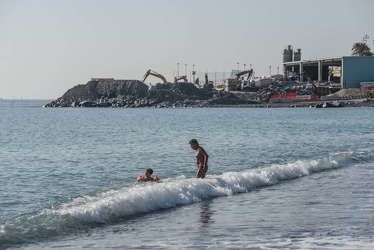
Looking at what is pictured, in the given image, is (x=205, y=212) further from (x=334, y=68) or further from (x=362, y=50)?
(x=362, y=50)

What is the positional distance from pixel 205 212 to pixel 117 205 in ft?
7.33

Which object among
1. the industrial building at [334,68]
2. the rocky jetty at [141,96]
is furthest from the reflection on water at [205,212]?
the rocky jetty at [141,96]

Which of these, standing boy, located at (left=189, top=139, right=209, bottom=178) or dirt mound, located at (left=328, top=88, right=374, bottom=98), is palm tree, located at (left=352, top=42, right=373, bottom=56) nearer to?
dirt mound, located at (left=328, top=88, right=374, bottom=98)

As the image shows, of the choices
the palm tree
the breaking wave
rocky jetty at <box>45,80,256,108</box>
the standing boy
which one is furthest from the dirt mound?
the standing boy

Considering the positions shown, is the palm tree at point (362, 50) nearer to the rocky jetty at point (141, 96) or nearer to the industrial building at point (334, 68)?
the industrial building at point (334, 68)

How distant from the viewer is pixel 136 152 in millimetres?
35938

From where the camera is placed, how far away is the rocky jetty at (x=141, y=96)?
468 ft

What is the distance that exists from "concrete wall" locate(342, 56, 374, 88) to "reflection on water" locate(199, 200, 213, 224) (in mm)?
106210

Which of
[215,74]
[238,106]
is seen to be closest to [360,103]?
[238,106]

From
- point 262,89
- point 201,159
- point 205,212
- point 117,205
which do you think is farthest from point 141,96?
point 205,212

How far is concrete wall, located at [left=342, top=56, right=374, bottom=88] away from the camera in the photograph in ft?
394

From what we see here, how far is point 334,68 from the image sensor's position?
141 metres


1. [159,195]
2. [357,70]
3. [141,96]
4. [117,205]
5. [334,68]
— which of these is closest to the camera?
[117,205]

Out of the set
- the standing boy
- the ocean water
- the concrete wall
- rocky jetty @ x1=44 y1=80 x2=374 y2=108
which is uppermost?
the concrete wall
